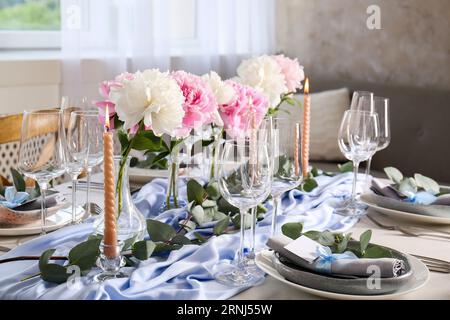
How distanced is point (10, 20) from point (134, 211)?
7.02 feet

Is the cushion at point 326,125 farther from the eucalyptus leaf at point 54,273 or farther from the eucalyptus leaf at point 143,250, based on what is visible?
the eucalyptus leaf at point 54,273

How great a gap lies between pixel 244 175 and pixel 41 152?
0.48 metres

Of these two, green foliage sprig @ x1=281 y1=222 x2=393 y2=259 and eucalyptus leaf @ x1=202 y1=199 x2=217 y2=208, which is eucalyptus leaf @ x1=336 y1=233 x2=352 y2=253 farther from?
eucalyptus leaf @ x1=202 y1=199 x2=217 y2=208

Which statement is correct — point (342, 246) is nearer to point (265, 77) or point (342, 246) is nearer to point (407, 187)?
point (407, 187)

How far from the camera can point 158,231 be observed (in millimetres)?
1255

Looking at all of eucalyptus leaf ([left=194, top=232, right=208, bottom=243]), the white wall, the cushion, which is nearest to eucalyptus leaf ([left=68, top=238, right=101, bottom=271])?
eucalyptus leaf ([left=194, top=232, right=208, bottom=243])

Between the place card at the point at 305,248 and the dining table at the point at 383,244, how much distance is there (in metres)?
0.05

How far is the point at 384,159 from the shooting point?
3.57 meters

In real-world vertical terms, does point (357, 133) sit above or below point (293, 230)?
above

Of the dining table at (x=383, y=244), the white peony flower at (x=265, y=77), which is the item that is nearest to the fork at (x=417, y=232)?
the dining table at (x=383, y=244)

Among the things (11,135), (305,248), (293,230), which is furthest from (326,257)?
(11,135)

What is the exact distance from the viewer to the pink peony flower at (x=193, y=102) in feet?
4.32

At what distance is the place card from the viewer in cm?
111

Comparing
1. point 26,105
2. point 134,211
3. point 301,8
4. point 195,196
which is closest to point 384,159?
point 301,8
